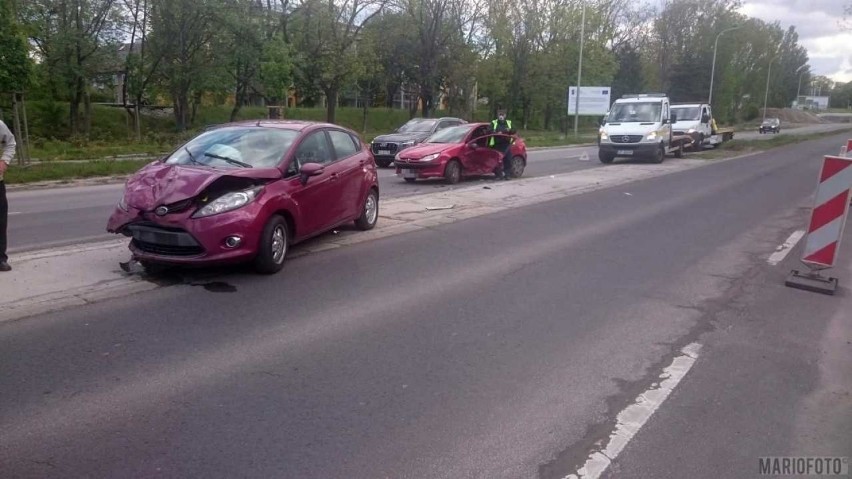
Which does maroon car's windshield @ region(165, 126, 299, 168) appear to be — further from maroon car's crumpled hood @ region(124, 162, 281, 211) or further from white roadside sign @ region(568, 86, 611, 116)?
white roadside sign @ region(568, 86, 611, 116)

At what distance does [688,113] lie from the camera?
31.8 meters

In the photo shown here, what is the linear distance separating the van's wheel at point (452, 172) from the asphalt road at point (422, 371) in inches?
333

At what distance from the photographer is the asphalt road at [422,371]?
3928 millimetres

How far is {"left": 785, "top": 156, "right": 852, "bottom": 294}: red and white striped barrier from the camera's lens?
7.78 metres

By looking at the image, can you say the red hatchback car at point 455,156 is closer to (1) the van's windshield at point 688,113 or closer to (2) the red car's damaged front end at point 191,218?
(2) the red car's damaged front end at point 191,218

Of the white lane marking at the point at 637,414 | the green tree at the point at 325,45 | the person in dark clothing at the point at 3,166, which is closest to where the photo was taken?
the white lane marking at the point at 637,414

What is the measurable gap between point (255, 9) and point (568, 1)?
3145cm

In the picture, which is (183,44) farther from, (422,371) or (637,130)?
(422,371)

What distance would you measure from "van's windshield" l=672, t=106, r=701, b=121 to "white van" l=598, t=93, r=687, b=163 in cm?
634

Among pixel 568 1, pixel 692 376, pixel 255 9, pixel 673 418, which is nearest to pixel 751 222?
pixel 692 376

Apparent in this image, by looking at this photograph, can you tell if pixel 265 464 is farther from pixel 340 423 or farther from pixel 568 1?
pixel 568 1

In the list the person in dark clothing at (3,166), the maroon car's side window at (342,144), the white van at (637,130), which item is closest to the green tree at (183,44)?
the white van at (637,130)

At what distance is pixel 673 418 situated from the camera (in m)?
4.54

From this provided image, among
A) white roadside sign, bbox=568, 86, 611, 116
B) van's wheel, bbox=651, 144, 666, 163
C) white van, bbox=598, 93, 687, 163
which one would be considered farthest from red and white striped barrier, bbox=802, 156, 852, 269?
white roadside sign, bbox=568, 86, 611, 116
